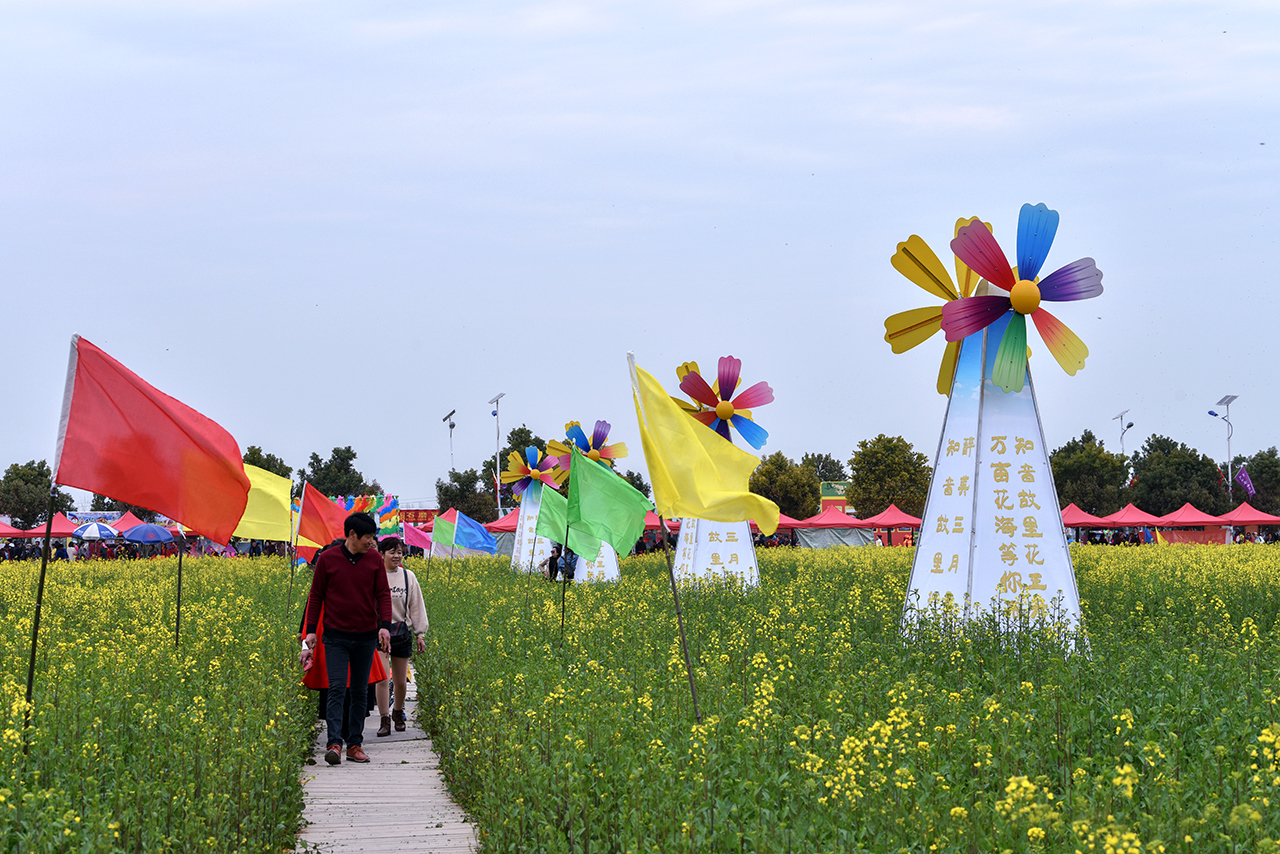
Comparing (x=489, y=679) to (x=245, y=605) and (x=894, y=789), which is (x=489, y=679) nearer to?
(x=894, y=789)

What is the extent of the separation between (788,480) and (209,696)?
186 feet

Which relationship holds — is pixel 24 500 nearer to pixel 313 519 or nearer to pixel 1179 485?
pixel 313 519

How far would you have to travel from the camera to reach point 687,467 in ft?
23.0

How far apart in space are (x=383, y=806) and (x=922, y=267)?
27.6ft

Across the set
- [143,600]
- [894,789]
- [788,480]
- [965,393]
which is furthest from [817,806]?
[788,480]

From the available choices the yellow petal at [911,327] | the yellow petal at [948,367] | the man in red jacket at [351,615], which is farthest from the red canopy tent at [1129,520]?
the man in red jacket at [351,615]

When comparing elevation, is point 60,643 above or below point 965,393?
below

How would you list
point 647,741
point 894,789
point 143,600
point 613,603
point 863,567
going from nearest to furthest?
point 894,789 → point 647,741 → point 613,603 → point 143,600 → point 863,567

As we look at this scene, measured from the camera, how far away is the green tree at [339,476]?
90.4 meters

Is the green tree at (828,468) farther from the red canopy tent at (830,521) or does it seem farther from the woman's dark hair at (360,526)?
the woman's dark hair at (360,526)

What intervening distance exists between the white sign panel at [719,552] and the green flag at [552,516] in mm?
6276

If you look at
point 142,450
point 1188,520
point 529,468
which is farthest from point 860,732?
point 1188,520

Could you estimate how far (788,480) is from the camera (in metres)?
62.9

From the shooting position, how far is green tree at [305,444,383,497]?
9044 centimetres
